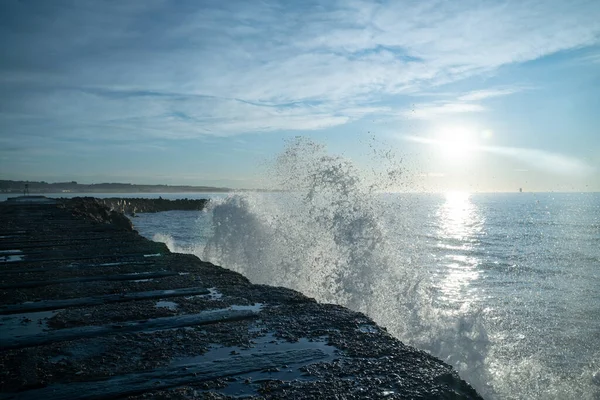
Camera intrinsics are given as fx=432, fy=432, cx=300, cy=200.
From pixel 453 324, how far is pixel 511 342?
3.90 feet

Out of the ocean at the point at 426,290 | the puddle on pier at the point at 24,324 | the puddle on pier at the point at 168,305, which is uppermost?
the puddle on pier at the point at 168,305

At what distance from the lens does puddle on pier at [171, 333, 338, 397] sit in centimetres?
181

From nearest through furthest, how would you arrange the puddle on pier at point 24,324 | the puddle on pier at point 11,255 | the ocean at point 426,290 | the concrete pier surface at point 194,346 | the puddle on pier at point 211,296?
the concrete pier surface at point 194,346, the puddle on pier at point 24,324, the puddle on pier at point 211,296, the puddle on pier at point 11,255, the ocean at point 426,290

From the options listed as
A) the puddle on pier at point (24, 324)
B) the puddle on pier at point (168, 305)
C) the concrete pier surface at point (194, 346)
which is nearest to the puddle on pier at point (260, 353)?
the concrete pier surface at point (194, 346)

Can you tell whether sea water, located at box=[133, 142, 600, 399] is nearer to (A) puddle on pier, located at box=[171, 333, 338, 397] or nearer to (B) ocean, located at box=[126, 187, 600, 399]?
(B) ocean, located at box=[126, 187, 600, 399]

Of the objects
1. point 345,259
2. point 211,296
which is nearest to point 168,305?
point 211,296

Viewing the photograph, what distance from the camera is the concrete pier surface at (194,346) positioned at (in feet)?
5.87

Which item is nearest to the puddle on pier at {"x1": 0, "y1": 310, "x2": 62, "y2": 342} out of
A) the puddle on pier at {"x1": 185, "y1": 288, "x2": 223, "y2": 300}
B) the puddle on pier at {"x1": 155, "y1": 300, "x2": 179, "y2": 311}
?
the puddle on pier at {"x1": 155, "y1": 300, "x2": 179, "y2": 311}

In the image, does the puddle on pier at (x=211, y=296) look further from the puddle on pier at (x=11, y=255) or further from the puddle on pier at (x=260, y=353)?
the puddle on pier at (x=11, y=255)

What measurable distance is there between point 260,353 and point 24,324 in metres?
1.64

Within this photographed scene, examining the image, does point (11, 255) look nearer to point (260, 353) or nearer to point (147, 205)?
point (260, 353)

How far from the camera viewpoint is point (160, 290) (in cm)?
363

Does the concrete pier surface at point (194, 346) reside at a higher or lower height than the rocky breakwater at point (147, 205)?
higher

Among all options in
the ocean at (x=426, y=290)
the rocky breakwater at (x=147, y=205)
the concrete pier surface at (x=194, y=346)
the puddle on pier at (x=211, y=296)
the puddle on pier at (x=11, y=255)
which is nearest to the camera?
the concrete pier surface at (x=194, y=346)
